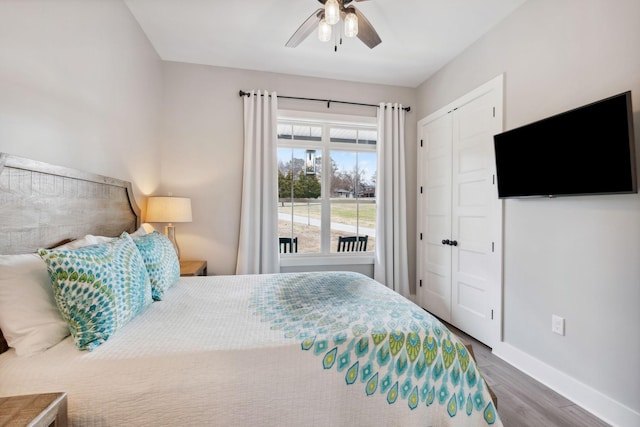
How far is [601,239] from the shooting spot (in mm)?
1789

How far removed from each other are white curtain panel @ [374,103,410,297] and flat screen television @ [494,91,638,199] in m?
1.32

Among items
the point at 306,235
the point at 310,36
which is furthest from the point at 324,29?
the point at 306,235

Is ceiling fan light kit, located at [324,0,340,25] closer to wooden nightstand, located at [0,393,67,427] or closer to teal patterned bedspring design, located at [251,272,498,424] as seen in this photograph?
teal patterned bedspring design, located at [251,272,498,424]

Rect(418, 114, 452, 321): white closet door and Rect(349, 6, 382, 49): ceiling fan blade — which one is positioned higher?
Rect(349, 6, 382, 49): ceiling fan blade

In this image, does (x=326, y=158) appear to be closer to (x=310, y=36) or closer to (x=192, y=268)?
(x=310, y=36)

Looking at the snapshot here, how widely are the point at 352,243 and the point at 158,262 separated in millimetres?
2477

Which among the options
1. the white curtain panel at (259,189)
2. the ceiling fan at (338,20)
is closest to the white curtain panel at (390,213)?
the white curtain panel at (259,189)

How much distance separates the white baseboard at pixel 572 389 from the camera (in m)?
1.68

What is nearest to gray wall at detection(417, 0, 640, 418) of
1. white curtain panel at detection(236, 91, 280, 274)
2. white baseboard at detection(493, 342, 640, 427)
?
white baseboard at detection(493, 342, 640, 427)

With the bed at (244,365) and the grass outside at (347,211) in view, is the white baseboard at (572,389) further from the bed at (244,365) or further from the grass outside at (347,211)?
the grass outside at (347,211)

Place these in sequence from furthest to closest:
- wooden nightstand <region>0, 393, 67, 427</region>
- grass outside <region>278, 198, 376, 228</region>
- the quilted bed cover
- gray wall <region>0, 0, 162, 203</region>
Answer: grass outside <region>278, 198, 376, 228</region>
gray wall <region>0, 0, 162, 203</region>
the quilted bed cover
wooden nightstand <region>0, 393, 67, 427</region>

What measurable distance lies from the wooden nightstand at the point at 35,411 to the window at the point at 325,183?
2774 millimetres

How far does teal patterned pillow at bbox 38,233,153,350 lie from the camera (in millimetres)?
1098

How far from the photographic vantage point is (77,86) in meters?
1.75
